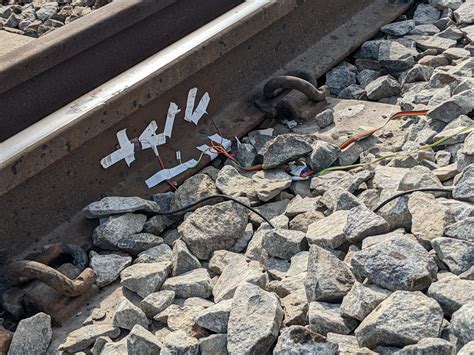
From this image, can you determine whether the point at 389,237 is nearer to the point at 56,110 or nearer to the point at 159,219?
the point at 159,219

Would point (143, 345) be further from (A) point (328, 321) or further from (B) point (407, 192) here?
(B) point (407, 192)

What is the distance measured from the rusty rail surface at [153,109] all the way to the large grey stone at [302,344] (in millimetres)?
1461

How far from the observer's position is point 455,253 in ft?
10.6

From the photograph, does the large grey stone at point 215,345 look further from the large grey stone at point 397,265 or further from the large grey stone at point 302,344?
the large grey stone at point 397,265

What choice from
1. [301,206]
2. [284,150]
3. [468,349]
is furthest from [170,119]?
[468,349]

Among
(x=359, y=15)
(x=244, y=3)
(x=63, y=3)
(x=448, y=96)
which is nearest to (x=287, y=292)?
(x=448, y=96)

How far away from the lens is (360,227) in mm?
3506


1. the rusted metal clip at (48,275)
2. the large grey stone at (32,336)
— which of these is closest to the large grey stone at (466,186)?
the rusted metal clip at (48,275)

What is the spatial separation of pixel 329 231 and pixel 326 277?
0.41 metres

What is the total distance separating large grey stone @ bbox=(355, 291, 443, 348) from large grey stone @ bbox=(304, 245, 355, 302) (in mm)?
261

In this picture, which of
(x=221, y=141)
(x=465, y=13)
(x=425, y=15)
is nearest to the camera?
(x=221, y=141)

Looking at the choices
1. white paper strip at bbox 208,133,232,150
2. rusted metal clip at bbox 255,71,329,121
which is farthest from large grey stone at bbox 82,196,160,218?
rusted metal clip at bbox 255,71,329,121

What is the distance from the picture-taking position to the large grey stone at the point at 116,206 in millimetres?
4059

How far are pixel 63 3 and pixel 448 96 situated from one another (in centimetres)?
325
